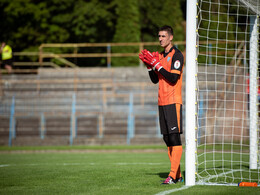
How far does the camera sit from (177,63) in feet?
22.2

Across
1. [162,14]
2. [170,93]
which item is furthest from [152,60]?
[162,14]

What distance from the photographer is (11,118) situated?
2109cm

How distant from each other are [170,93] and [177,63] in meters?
0.46

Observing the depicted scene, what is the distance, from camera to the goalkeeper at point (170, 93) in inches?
265

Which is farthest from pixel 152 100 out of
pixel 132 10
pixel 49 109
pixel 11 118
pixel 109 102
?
pixel 132 10

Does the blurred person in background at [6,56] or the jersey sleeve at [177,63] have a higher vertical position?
the blurred person in background at [6,56]

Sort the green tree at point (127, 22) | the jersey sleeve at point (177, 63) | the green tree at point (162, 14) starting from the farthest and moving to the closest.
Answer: the green tree at point (162, 14)
the green tree at point (127, 22)
the jersey sleeve at point (177, 63)

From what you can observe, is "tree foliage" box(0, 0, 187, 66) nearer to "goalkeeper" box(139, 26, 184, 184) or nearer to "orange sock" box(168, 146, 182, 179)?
"goalkeeper" box(139, 26, 184, 184)

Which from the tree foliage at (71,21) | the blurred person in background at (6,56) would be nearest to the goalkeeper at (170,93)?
the blurred person in background at (6,56)

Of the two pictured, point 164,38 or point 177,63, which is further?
point 164,38

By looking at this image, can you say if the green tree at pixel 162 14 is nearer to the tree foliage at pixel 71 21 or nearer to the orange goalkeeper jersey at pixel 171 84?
the tree foliage at pixel 71 21

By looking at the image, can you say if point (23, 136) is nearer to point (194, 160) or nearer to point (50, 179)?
point (50, 179)

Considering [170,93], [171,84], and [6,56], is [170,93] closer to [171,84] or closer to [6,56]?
[171,84]

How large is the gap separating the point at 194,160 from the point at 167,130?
61 cm
